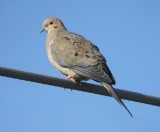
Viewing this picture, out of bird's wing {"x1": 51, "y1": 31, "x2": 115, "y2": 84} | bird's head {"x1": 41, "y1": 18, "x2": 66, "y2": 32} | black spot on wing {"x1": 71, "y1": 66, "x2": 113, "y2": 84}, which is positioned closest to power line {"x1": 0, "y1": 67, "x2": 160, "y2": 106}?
black spot on wing {"x1": 71, "y1": 66, "x2": 113, "y2": 84}

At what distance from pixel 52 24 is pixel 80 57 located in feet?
7.18

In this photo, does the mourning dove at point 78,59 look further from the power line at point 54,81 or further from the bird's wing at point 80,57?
the power line at point 54,81

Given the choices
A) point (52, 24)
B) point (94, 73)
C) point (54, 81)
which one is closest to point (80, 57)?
point (94, 73)

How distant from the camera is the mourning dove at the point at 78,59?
6.68m

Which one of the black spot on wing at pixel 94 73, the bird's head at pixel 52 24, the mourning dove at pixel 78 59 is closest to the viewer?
the black spot on wing at pixel 94 73

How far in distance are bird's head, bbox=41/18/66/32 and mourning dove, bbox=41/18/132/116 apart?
0.54 m

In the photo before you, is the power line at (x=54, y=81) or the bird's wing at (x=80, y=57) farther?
the bird's wing at (x=80, y=57)

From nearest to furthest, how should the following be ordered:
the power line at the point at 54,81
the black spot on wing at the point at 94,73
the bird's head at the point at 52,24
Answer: the power line at the point at 54,81 → the black spot on wing at the point at 94,73 → the bird's head at the point at 52,24

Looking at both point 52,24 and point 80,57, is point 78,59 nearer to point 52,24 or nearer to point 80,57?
point 80,57

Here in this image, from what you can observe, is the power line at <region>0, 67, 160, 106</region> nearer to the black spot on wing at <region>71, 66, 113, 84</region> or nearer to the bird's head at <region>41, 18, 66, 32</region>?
the black spot on wing at <region>71, 66, 113, 84</region>

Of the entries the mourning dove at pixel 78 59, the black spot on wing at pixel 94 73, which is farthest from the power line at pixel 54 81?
the black spot on wing at pixel 94 73

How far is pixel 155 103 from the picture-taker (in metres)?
5.50

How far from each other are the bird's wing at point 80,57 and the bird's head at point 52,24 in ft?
2.83

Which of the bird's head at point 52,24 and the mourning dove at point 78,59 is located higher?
the bird's head at point 52,24
